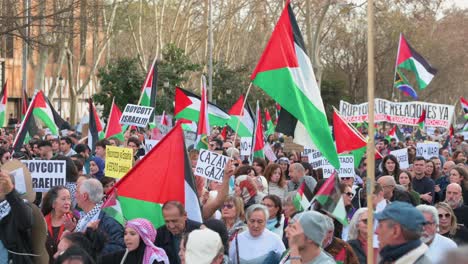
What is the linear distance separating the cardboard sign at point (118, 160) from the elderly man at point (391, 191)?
2.60 m

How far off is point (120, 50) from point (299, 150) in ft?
197

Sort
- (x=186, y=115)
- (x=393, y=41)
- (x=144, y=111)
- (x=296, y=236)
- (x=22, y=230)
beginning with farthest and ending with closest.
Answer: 1. (x=393, y=41)
2. (x=186, y=115)
3. (x=144, y=111)
4. (x=22, y=230)
5. (x=296, y=236)

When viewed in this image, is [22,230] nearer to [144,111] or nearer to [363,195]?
[363,195]

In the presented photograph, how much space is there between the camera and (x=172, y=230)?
24.1ft

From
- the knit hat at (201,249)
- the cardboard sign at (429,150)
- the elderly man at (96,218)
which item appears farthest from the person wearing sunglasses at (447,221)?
the cardboard sign at (429,150)

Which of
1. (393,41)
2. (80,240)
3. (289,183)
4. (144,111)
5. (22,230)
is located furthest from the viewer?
(393,41)

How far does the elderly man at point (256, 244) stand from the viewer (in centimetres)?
776

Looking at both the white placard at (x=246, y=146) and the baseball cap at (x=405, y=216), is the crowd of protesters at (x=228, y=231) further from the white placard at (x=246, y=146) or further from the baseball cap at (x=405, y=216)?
the white placard at (x=246, y=146)

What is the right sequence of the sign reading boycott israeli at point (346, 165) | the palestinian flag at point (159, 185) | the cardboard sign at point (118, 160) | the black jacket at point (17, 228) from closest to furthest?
the black jacket at point (17, 228)
the palestinian flag at point (159, 185)
the cardboard sign at point (118, 160)
the sign reading boycott israeli at point (346, 165)

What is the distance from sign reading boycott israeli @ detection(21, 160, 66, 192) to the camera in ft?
33.0

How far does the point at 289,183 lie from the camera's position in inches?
512

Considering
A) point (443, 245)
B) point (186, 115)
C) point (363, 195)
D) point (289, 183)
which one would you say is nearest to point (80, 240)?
point (443, 245)

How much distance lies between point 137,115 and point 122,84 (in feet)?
66.8

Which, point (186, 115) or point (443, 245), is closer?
point (443, 245)
